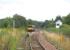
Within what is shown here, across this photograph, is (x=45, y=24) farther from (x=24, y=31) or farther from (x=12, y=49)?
(x=12, y=49)

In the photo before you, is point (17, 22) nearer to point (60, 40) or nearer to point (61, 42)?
point (60, 40)

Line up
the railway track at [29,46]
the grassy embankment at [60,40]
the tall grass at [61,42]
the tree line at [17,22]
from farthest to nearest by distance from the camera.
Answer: the grassy embankment at [60,40] < the railway track at [29,46] < the tall grass at [61,42] < the tree line at [17,22]

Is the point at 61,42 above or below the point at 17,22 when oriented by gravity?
below

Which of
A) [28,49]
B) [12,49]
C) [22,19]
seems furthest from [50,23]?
[12,49]

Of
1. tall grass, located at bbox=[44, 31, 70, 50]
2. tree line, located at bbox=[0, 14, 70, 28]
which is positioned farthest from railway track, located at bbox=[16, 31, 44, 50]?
tree line, located at bbox=[0, 14, 70, 28]

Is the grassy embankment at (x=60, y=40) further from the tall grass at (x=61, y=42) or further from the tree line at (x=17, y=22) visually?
the tree line at (x=17, y=22)

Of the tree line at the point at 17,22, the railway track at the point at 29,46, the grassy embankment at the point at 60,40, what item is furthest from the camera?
the grassy embankment at the point at 60,40

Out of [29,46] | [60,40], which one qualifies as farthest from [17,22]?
[29,46]

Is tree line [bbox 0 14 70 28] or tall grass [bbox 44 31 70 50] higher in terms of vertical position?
tree line [bbox 0 14 70 28]

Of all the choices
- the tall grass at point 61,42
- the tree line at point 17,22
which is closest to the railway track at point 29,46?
the tall grass at point 61,42

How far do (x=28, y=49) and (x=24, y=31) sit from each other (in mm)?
18502

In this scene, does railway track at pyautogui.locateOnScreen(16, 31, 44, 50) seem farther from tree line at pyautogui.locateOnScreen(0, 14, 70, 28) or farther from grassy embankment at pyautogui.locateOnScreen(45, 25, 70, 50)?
tree line at pyautogui.locateOnScreen(0, 14, 70, 28)

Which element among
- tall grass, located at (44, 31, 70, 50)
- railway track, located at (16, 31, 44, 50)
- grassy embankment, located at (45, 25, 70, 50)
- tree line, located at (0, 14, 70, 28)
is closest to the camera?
tree line, located at (0, 14, 70, 28)

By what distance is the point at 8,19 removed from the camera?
53.3ft
